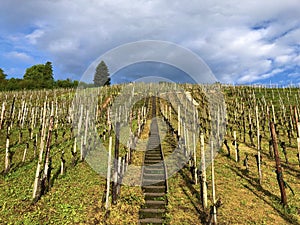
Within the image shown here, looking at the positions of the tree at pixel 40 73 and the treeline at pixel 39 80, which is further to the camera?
the tree at pixel 40 73

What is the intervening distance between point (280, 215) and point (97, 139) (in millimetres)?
12565

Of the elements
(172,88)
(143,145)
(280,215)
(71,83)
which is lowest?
(280,215)

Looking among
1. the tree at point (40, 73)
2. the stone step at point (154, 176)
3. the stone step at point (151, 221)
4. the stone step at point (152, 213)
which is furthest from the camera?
the tree at point (40, 73)

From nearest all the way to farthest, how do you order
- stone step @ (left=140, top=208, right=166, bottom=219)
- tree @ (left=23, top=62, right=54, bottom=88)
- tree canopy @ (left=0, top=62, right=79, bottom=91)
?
1. stone step @ (left=140, top=208, right=166, bottom=219)
2. tree canopy @ (left=0, top=62, right=79, bottom=91)
3. tree @ (left=23, top=62, right=54, bottom=88)

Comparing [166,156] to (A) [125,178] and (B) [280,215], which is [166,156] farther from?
(B) [280,215]

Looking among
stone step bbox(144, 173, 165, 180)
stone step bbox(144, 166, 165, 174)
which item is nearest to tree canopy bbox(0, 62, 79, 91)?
stone step bbox(144, 166, 165, 174)

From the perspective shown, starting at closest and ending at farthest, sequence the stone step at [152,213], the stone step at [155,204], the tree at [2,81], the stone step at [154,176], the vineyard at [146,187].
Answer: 1. the vineyard at [146,187]
2. the stone step at [152,213]
3. the stone step at [155,204]
4. the stone step at [154,176]
5. the tree at [2,81]

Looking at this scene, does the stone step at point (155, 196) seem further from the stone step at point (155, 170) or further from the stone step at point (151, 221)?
the stone step at point (155, 170)

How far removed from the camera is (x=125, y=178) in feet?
34.4

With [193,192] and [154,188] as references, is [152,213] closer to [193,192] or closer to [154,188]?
[154,188]

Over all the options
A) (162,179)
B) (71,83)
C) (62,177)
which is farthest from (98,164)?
(71,83)

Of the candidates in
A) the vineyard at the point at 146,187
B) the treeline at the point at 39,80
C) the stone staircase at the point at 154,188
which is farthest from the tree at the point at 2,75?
the stone staircase at the point at 154,188

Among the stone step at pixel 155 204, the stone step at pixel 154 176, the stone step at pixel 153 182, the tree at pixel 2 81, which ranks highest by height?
the tree at pixel 2 81

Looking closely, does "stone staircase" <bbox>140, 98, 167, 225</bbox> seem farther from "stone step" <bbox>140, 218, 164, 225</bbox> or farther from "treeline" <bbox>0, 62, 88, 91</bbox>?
"treeline" <bbox>0, 62, 88, 91</bbox>
